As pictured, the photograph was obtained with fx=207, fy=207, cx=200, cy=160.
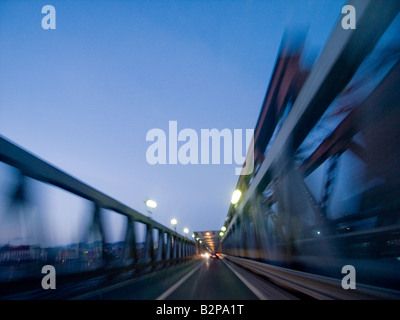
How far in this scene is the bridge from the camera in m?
3.75

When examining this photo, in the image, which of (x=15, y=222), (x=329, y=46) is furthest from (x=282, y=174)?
(x=15, y=222)

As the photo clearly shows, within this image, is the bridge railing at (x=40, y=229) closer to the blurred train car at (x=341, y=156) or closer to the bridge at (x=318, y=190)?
the bridge at (x=318, y=190)

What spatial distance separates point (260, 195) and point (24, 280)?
9.40 meters

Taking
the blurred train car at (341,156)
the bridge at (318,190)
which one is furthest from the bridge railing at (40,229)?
the blurred train car at (341,156)

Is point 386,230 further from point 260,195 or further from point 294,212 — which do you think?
point 260,195

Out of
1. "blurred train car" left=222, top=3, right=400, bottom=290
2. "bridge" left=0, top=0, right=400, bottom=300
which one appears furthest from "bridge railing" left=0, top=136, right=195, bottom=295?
"blurred train car" left=222, top=3, right=400, bottom=290

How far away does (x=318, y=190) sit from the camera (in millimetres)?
6234

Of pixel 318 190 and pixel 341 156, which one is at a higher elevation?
pixel 341 156

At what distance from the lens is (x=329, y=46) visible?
3.91 meters

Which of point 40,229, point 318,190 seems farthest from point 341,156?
point 40,229

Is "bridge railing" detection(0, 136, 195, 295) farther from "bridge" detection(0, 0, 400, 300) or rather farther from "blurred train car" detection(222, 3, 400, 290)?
"blurred train car" detection(222, 3, 400, 290)

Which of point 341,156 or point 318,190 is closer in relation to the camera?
point 341,156

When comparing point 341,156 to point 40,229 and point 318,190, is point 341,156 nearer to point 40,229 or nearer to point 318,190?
point 318,190

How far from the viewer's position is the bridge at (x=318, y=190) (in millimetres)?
3750
